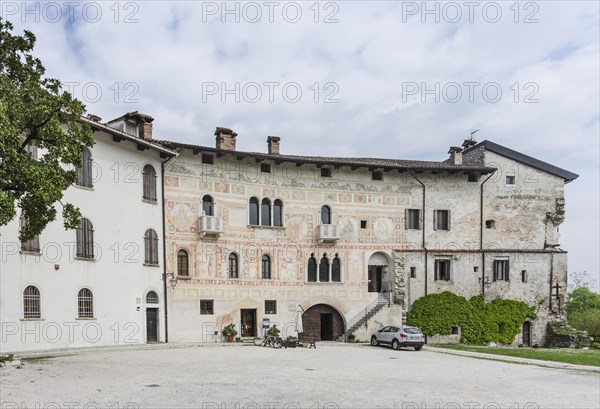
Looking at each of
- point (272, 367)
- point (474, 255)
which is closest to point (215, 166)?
point (272, 367)

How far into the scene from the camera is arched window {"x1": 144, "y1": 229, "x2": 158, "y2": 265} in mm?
29172

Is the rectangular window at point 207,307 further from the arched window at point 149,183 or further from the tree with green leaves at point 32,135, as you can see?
the tree with green leaves at point 32,135


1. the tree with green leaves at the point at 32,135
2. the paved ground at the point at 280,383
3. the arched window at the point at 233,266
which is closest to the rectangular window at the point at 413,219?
the arched window at the point at 233,266

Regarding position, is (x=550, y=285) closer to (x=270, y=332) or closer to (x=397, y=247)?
(x=397, y=247)

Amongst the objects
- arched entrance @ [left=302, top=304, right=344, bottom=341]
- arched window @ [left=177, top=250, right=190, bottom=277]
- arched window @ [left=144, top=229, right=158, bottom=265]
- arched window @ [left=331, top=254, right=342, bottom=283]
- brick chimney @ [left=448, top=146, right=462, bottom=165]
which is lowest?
arched entrance @ [left=302, top=304, right=344, bottom=341]

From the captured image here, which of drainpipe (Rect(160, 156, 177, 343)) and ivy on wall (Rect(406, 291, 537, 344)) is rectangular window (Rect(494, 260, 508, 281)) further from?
drainpipe (Rect(160, 156, 177, 343))

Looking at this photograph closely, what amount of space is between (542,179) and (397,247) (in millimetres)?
11489

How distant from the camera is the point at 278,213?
34.6 meters

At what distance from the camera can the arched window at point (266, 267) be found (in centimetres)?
3391

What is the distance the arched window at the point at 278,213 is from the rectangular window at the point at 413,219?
852 centimetres

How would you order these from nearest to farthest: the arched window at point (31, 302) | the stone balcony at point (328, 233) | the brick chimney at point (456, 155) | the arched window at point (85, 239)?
the arched window at point (31, 302), the arched window at point (85, 239), the stone balcony at point (328, 233), the brick chimney at point (456, 155)

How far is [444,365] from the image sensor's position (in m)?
23.2

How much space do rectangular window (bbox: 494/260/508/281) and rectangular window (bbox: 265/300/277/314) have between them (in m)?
15.0

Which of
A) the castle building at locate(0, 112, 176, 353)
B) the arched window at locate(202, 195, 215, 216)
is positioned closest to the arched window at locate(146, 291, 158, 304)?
the castle building at locate(0, 112, 176, 353)
